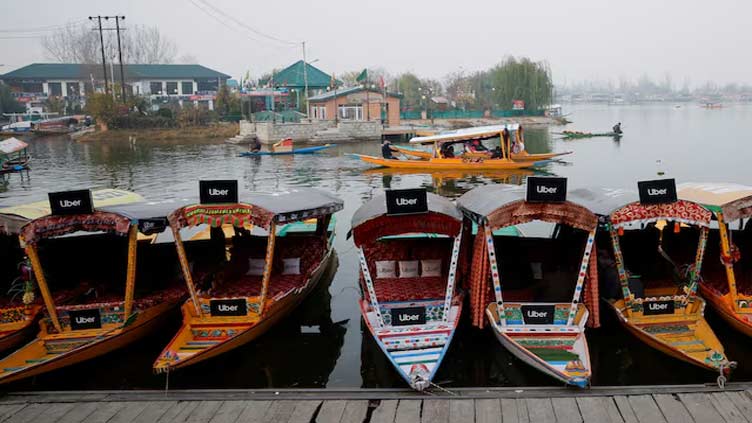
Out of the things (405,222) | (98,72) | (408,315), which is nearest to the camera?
(408,315)

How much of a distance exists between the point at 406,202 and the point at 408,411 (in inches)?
111

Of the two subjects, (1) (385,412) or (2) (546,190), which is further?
(2) (546,190)

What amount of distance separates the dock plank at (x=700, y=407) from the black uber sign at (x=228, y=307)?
544 centimetres

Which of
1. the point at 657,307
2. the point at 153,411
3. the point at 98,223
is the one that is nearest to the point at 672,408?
the point at 657,307

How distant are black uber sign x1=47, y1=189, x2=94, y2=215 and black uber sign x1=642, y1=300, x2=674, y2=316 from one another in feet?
24.9

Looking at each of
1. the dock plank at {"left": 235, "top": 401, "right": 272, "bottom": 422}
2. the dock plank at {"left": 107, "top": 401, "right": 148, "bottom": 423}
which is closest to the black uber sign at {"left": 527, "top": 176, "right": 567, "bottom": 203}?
the dock plank at {"left": 235, "top": 401, "right": 272, "bottom": 422}

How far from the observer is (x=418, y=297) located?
8594mm

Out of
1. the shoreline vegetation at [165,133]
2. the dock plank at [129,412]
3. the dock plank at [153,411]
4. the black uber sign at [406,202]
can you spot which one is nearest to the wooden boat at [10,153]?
the shoreline vegetation at [165,133]

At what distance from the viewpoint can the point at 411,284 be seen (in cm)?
925

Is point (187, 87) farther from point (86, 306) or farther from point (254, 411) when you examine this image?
point (254, 411)

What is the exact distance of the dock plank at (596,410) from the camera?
18.7 ft

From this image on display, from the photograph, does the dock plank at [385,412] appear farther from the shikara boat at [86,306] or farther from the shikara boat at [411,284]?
the shikara boat at [86,306]

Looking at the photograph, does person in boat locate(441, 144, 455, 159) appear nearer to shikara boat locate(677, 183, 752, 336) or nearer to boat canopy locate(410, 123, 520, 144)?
boat canopy locate(410, 123, 520, 144)

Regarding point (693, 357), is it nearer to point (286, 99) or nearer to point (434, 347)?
point (434, 347)
